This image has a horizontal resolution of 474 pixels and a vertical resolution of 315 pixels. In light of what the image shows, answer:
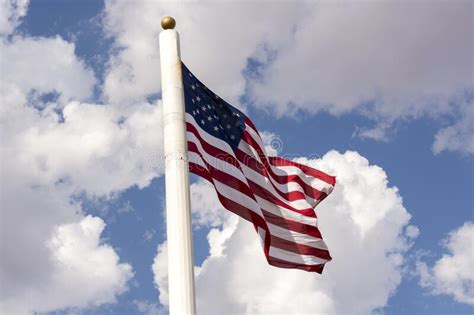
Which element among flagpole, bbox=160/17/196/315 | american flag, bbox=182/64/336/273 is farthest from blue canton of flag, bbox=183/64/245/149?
flagpole, bbox=160/17/196/315

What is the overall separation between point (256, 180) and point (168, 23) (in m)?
6.46

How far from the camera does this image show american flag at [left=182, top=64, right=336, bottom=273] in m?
22.0

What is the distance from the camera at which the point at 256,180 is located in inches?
989

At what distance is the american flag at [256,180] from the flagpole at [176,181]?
67 cm

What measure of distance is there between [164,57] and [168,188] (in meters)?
4.61

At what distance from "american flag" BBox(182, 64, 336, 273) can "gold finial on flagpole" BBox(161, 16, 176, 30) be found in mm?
1382

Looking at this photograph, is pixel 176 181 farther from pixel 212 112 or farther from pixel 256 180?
pixel 256 180

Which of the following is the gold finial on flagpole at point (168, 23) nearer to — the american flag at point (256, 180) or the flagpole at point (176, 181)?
the flagpole at point (176, 181)

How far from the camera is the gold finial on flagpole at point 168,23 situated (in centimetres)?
2208

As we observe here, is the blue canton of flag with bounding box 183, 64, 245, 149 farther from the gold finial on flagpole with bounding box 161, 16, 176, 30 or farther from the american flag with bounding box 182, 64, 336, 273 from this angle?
the gold finial on flagpole with bounding box 161, 16, 176, 30

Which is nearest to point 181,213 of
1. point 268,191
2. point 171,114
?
point 171,114

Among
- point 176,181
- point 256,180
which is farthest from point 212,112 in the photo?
point 176,181

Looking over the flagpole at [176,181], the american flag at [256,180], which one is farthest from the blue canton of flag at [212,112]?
the flagpole at [176,181]

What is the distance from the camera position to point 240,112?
2564 cm
